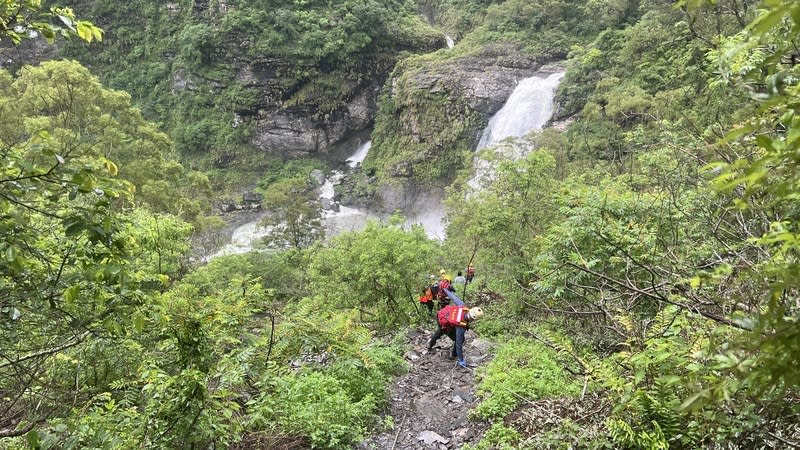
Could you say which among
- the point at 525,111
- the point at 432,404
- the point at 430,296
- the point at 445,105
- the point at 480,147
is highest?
the point at 432,404

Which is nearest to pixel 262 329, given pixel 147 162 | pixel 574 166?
pixel 147 162

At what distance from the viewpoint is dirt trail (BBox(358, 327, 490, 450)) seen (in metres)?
5.62

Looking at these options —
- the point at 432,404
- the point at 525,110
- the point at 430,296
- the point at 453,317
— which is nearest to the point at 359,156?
the point at 525,110

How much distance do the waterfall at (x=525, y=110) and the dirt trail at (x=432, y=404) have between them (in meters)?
22.1

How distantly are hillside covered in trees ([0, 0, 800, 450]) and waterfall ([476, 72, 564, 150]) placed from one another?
1.02 metres

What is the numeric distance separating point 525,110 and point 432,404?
2615 centimetres

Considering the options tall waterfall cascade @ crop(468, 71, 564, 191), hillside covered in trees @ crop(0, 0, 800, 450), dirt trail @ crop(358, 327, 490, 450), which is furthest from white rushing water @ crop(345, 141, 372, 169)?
dirt trail @ crop(358, 327, 490, 450)

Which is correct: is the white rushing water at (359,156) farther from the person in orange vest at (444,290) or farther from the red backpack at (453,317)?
the red backpack at (453,317)

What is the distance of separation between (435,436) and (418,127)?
31.4 meters

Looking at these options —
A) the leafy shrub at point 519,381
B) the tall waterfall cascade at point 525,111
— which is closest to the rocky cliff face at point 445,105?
the tall waterfall cascade at point 525,111

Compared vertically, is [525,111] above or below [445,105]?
below

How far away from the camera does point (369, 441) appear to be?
5.47 metres

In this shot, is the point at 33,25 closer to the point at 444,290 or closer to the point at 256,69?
the point at 444,290

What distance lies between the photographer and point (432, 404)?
21.8ft
